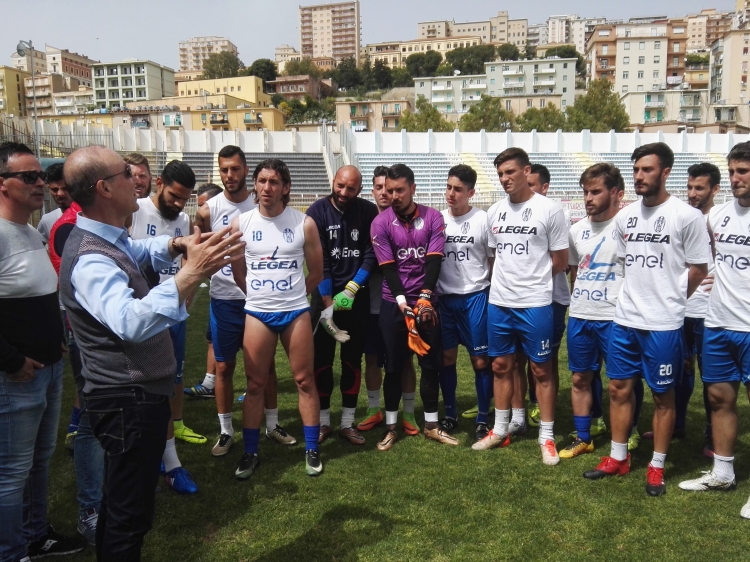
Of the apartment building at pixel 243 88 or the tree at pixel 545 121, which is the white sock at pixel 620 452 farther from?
the apartment building at pixel 243 88

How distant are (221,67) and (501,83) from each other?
5029 centimetres

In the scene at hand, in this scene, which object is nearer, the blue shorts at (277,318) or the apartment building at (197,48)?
the blue shorts at (277,318)

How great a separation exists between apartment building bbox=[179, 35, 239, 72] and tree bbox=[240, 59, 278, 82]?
6440 cm

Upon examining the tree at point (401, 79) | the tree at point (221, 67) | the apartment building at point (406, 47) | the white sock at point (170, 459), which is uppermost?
the apartment building at point (406, 47)

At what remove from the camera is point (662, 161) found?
12.6 feet

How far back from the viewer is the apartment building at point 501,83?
278ft

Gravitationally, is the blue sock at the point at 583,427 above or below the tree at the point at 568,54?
below

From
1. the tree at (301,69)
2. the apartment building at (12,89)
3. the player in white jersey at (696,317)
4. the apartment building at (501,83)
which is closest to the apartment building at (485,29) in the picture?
the tree at (301,69)

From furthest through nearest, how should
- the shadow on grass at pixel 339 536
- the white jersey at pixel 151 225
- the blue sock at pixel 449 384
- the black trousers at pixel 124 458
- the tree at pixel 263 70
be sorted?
1. the tree at pixel 263 70
2. the blue sock at pixel 449 384
3. the white jersey at pixel 151 225
4. the shadow on grass at pixel 339 536
5. the black trousers at pixel 124 458

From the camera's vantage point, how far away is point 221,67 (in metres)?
101

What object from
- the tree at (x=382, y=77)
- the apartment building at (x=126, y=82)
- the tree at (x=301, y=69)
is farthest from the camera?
the tree at (x=382, y=77)

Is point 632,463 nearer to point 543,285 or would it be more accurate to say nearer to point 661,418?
point 661,418

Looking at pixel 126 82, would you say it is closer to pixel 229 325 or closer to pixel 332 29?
pixel 332 29

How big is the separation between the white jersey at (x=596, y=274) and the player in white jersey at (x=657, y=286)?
0.36 metres
